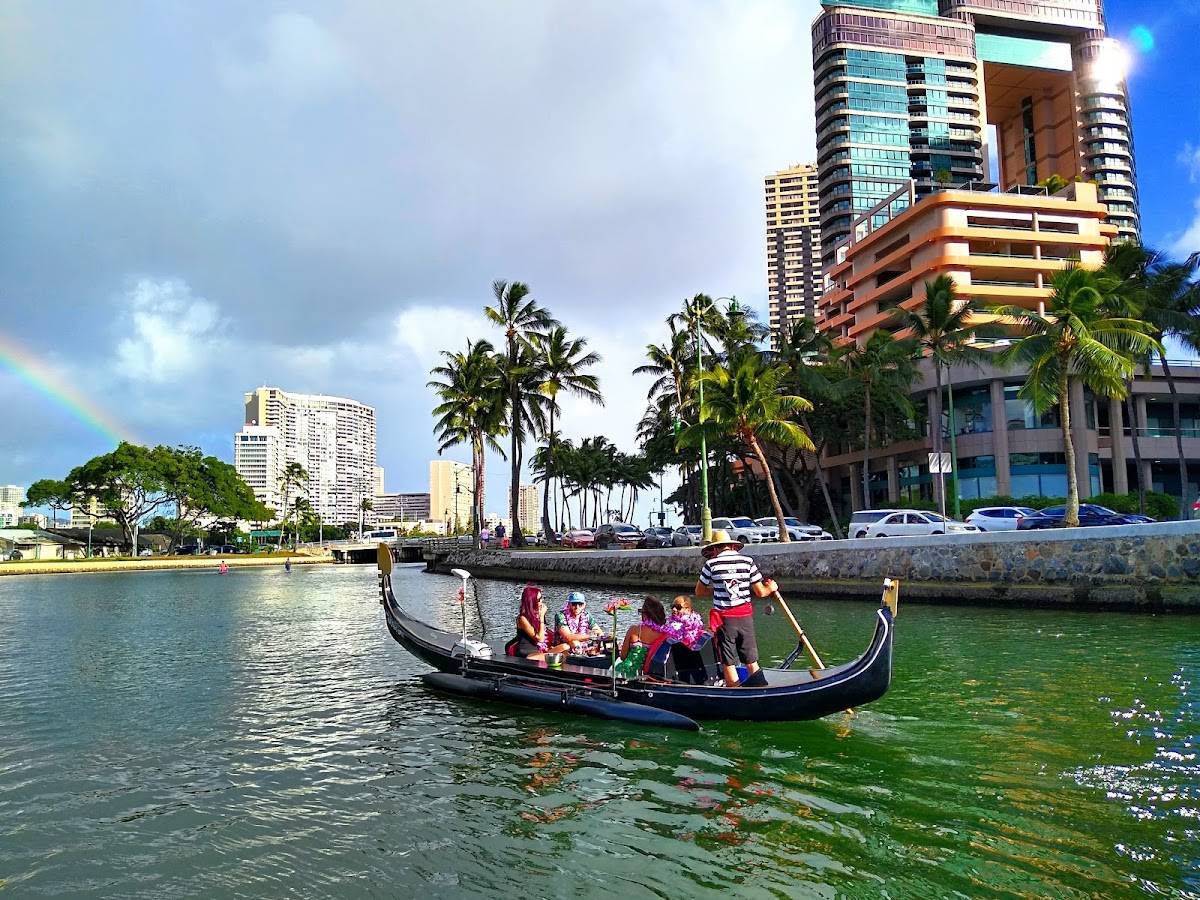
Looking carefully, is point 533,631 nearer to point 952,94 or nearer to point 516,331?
point 516,331

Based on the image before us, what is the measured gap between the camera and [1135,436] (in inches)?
1668

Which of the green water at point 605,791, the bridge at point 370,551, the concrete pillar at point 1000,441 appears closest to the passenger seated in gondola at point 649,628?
the green water at point 605,791

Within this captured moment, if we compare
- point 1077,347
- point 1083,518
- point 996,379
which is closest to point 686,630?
point 1077,347

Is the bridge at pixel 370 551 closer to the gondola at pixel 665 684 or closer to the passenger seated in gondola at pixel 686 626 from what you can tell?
the gondola at pixel 665 684

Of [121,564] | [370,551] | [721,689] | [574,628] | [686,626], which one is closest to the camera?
[721,689]

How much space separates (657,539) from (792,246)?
126 meters

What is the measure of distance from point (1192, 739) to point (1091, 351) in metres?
21.9

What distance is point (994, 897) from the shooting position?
560cm

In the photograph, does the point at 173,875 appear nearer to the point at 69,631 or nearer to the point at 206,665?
the point at 206,665

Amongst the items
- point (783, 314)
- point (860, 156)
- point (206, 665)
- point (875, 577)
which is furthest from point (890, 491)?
point (783, 314)

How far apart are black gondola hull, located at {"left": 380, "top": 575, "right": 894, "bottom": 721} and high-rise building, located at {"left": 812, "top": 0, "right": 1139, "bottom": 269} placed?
97980mm

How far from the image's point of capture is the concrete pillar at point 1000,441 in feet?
161

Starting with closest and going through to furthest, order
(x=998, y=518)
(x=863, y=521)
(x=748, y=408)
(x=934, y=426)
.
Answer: (x=998, y=518) → (x=748, y=408) → (x=863, y=521) → (x=934, y=426)

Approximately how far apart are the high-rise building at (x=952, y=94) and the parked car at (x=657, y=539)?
202 feet
